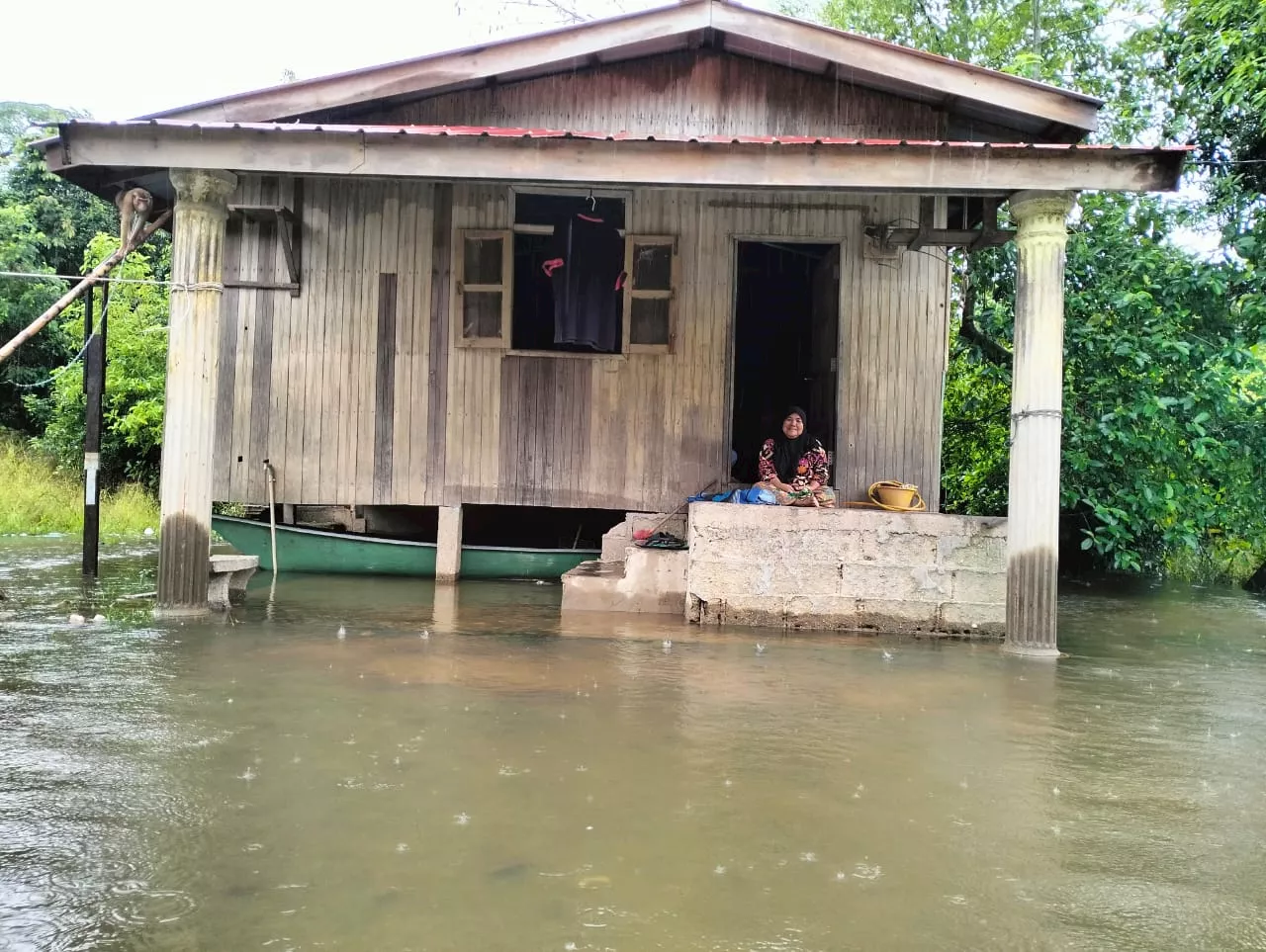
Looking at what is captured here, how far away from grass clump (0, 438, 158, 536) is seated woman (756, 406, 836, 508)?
11483 mm

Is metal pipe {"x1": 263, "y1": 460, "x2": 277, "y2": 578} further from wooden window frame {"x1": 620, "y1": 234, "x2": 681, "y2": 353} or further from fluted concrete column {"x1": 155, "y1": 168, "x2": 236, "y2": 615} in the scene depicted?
wooden window frame {"x1": 620, "y1": 234, "x2": 681, "y2": 353}

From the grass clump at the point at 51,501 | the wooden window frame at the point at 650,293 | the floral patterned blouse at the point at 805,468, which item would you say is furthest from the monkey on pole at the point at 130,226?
the grass clump at the point at 51,501

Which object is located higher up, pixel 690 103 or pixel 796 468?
pixel 690 103

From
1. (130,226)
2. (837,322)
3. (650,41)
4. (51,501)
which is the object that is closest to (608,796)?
(837,322)

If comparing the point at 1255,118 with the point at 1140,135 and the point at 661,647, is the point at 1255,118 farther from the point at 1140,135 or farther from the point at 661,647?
the point at 661,647

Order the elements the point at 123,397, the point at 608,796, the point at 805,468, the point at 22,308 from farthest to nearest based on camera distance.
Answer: the point at 22,308, the point at 123,397, the point at 805,468, the point at 608,796

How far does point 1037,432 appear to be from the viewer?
22.8ft

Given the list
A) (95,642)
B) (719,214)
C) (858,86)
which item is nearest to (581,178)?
(719,214)

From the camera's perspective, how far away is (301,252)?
9625 mm

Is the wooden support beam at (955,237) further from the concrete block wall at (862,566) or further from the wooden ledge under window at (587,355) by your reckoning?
the wooden ledge under window at (587,355)

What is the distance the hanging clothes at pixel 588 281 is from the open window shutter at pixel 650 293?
15 centimetres

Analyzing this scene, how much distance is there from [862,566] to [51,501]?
13.5m

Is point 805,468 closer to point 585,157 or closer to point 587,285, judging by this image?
point 587,285

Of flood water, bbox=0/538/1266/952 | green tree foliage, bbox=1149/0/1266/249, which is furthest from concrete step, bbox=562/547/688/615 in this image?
green tree foliage, bbox=1149/0/1266/249
